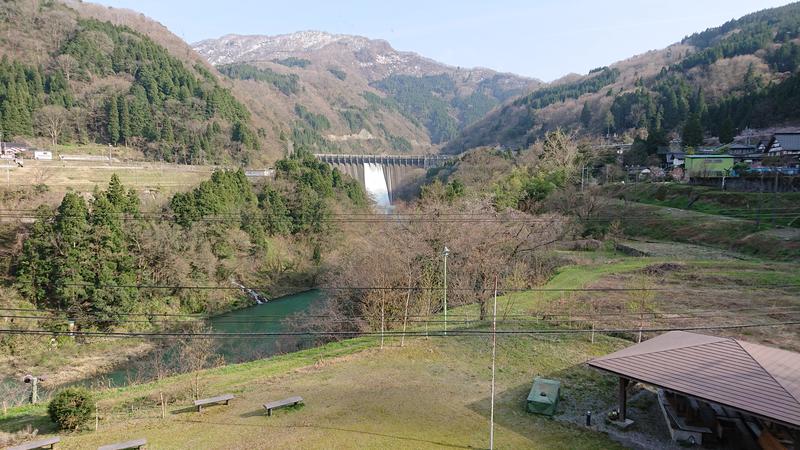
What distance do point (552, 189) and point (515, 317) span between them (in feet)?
70.9

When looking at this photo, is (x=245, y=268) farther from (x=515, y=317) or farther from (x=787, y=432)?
(x=787, y=432)

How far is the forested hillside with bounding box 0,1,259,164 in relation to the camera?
2122 inches

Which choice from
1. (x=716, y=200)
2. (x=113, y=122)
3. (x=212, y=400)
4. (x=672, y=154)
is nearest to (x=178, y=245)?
(x=212, y=400)

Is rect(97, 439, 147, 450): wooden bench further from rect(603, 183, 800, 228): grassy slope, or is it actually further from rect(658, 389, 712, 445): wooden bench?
rect(603, 183, 800, 228): grassy slope

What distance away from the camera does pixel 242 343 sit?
90.3 feet

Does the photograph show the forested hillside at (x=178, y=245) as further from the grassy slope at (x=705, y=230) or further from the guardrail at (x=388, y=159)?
the guardrail at (x=388, y=159)

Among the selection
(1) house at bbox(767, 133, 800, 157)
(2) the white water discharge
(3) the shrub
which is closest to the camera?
(3) the shrub

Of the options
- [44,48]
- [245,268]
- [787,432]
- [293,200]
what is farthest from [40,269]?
[44,48]

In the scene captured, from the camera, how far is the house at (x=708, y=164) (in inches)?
1697

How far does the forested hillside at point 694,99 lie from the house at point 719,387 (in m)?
48.0

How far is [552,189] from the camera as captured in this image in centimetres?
3922

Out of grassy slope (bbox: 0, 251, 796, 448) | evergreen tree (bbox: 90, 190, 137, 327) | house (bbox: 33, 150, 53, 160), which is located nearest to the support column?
grassy slope (bbox: 0, 251, 796, 448)

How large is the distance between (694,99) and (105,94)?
7916 centimetres

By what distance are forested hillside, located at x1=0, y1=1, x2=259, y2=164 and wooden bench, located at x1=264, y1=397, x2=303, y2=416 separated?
5198 centimetres
